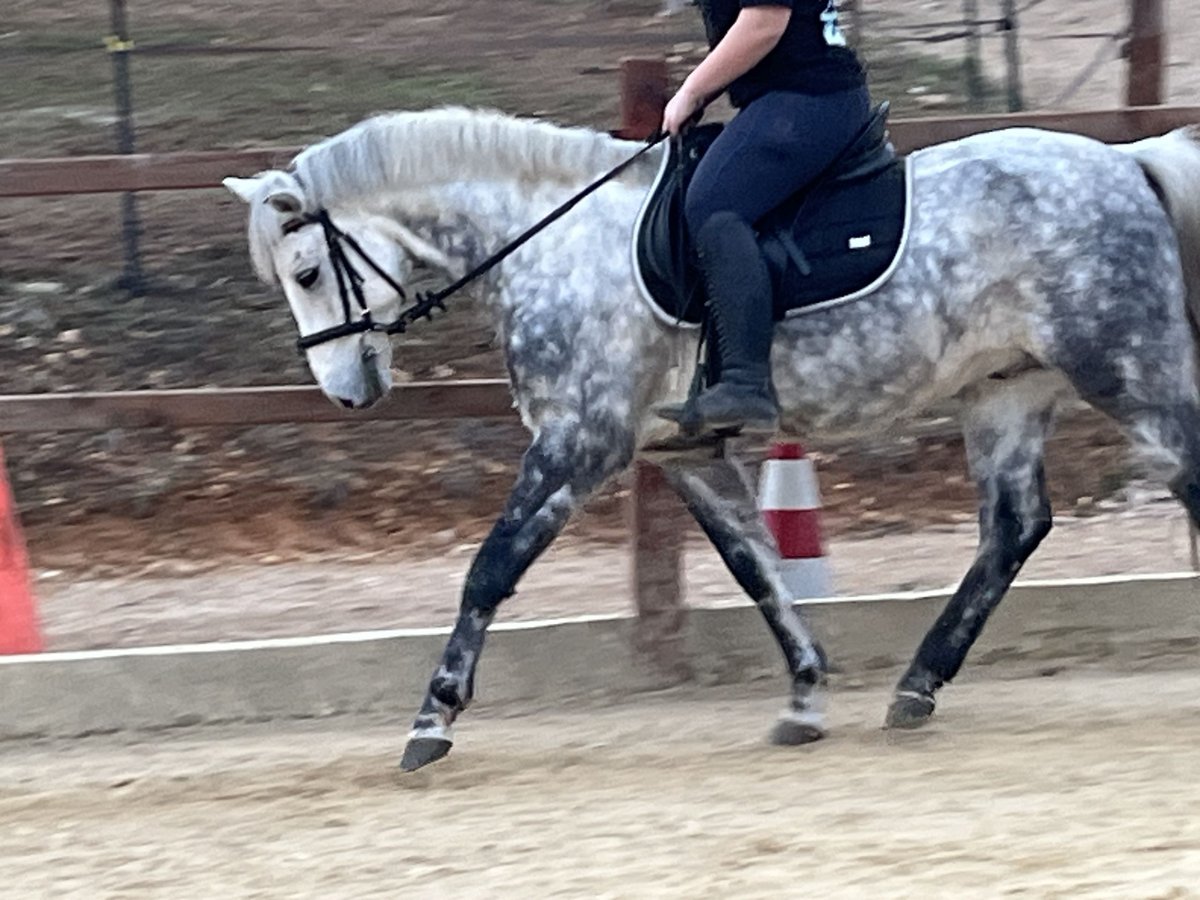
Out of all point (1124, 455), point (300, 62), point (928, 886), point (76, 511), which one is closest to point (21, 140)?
point (300, 62)

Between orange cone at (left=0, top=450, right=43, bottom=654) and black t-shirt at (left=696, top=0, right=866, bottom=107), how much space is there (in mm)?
2706

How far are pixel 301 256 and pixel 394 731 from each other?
1520 mm

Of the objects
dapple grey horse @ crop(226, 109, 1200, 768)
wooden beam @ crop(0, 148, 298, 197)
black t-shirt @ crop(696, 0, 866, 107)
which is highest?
black t-shirt @ crop(696, 0, 866, 107)

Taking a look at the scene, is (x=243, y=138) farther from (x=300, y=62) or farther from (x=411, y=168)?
(x=411, y=168)

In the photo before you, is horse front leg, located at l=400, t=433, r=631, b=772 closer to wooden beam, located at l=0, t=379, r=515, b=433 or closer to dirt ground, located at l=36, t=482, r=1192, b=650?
wooden beam, located at l=0, t=379, r=515, b=433

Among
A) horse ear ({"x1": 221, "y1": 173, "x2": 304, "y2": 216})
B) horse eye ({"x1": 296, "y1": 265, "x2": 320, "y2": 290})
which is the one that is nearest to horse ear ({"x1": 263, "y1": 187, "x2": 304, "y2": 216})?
horse ear ({"x1": 221, "y1": 173, "x2": 304, "y2": 216})

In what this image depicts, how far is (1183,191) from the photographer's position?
5.64 m

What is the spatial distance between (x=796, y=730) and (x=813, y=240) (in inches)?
55.2

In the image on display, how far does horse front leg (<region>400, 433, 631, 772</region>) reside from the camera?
5.46 m

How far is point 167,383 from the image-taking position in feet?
33.7

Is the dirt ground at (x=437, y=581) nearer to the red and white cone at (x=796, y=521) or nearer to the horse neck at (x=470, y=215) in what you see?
the red and white cone at (x=796, y=521)

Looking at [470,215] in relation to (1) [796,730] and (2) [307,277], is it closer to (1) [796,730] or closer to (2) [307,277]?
(2) [307,277]

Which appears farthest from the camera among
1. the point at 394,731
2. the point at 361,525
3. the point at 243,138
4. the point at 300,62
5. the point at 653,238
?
the point at 300,62

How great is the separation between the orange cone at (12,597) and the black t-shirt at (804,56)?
8.88ft
